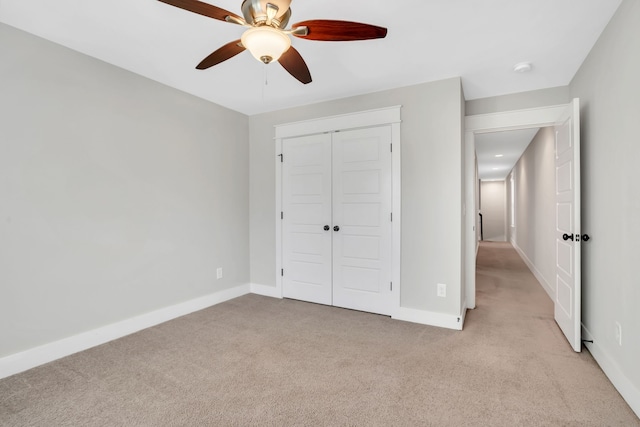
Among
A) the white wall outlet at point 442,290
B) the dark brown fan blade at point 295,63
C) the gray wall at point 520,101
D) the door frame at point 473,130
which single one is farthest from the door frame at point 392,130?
the dark brown fan blade at point 295,63

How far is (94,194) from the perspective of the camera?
105 inches

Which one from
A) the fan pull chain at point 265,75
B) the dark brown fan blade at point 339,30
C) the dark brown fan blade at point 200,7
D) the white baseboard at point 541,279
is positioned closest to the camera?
the dark brown fan blade at point 200,7

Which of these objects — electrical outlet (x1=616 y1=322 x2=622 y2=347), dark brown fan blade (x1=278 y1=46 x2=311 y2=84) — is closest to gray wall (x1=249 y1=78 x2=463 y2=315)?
electrical outlet (x1=616 y1=322 x2=622 y2=347)

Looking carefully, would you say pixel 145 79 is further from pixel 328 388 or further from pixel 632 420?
pixel 632 420

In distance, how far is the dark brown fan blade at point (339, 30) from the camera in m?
1.61

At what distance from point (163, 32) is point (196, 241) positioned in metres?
2.11

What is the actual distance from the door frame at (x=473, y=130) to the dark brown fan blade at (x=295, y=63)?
7.48 ft

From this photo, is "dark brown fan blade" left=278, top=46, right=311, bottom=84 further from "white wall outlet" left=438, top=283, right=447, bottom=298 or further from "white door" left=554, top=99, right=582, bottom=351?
"white wall outlet" left=438, top=283, right=447, bottom=298

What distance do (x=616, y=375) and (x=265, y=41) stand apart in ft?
9.65

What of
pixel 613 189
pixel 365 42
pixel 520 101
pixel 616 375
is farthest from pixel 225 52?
pixel 616 375

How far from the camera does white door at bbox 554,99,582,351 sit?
8.25ft

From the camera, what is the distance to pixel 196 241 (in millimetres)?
3602

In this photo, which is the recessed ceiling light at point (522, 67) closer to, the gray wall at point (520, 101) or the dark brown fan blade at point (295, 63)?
the gray wall at point (520, 101)

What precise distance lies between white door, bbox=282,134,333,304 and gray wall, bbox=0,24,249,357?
0.87 metres
